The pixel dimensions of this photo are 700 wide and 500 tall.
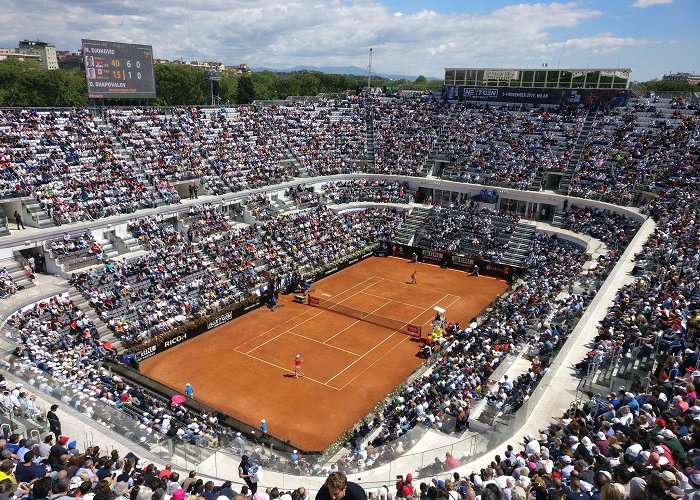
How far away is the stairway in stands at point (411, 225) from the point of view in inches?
2109

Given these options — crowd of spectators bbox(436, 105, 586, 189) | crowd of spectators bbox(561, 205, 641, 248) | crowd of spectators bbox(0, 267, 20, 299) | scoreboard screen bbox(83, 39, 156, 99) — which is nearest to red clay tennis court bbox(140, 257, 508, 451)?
crowd of spectators bbox(0, 267, 20, 299)

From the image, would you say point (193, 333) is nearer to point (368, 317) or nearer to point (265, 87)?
point (368, 317)

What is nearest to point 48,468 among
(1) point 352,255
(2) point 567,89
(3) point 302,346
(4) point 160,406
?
(4) point 160,406

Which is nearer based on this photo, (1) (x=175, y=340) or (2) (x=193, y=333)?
(1) (x=175, y=340)

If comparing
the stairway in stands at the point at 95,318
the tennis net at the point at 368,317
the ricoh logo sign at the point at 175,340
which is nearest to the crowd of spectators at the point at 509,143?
the tennis net at the point at 368,317

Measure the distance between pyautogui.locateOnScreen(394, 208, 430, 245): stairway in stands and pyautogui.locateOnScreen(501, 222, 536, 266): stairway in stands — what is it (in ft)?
32.2

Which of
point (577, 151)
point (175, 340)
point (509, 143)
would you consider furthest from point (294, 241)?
point (577, 151)

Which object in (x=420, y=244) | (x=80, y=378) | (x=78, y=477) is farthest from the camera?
(x=420, y=244)

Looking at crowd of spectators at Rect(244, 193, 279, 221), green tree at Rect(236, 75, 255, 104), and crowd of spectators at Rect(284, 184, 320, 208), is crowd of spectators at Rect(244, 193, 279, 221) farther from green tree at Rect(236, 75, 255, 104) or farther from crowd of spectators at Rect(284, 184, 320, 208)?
green tree at Rect(236, 75, 255, 104)

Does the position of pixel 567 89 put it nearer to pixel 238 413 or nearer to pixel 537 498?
pixel 238 413

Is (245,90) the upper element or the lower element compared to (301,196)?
upper

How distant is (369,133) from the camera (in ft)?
220

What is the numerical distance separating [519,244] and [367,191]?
18331mm

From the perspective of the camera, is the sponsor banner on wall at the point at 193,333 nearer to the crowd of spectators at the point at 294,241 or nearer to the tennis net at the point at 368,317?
the crowd of spectators at the point at 294,241
